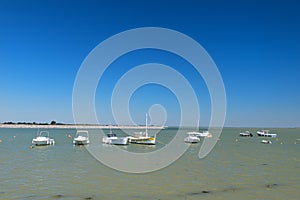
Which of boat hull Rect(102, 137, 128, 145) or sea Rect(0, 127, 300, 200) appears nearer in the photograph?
sea Rect(0, 127, 300, 200)

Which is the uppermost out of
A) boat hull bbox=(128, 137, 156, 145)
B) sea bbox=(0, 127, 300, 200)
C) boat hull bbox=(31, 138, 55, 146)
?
boat hull bbox=(128, 137, 156, 145)

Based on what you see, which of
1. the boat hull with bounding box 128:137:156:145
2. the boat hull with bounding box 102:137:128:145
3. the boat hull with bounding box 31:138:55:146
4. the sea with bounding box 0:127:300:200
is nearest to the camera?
the sea with bounding box 0:127:300:200

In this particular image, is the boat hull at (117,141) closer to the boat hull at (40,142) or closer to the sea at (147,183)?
the boat hull at (40,142)

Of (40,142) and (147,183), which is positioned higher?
(40,142)

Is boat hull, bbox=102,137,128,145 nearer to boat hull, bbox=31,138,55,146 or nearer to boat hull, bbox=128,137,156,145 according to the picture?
boat hull, bbox=128,137,156,145

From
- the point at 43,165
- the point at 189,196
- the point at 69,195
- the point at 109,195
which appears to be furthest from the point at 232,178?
the point at 43,165

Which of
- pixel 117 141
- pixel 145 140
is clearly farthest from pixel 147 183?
pixel 145 140

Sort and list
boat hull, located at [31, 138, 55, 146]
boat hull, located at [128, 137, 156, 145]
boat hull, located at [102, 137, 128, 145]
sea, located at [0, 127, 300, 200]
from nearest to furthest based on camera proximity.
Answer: sea, located at [0, 127, 300, 200]
boat hull, located at [31, 138, 55, 146]
boat hull, located at [102, 137, 128, 145]
boat hull, located at [128, 137, 156, 145]

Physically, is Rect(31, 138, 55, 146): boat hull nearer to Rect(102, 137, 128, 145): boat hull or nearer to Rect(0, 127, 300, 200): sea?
Rect(102, 137, 128, 145): boat hull

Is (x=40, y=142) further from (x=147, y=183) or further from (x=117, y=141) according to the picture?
(x=147, y=183)

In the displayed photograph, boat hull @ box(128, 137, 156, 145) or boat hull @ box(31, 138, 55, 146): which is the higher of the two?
boat hull @ box(128, 137, 156, 145)

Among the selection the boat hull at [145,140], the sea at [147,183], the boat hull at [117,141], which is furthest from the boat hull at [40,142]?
the sea at [147,183]

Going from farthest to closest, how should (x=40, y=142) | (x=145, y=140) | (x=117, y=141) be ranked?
(x=145, y=140), (x=117, y=141), (x=40, y=142)

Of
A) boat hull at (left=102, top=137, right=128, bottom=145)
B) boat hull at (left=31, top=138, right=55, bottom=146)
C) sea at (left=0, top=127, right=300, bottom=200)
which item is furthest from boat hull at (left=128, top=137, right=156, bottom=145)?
sea at (left=0, top=127, right=300, bottom=200)
